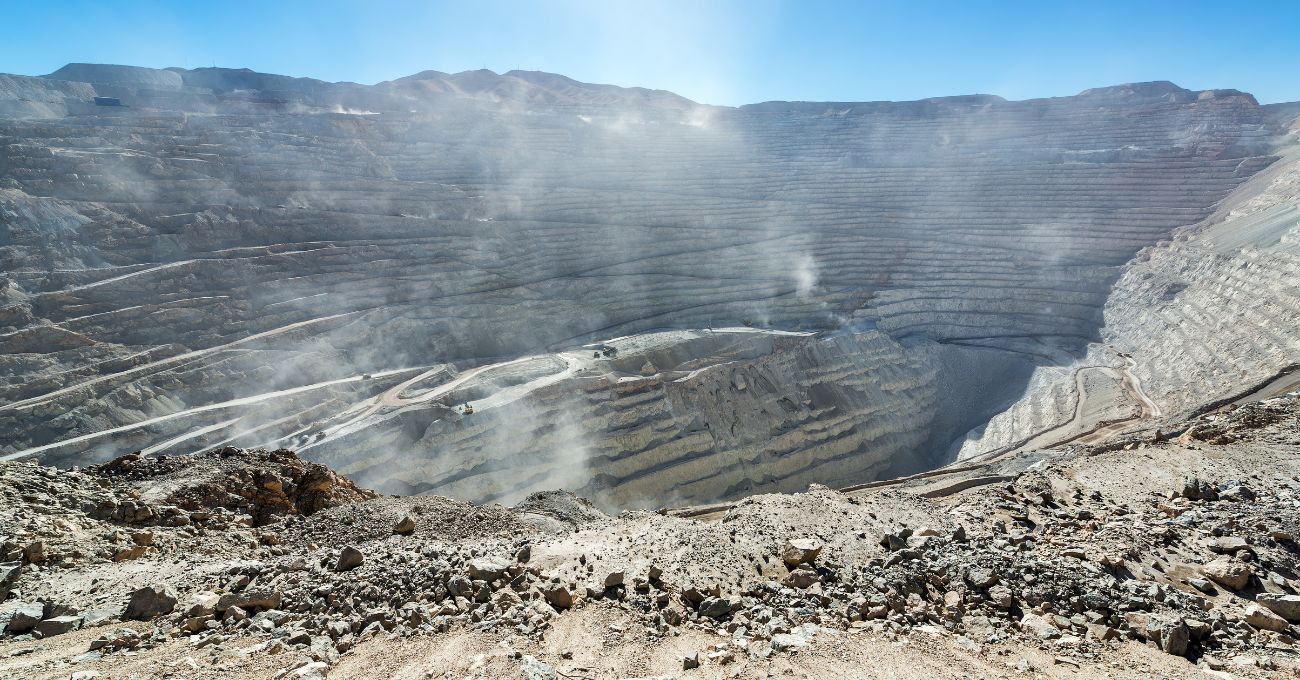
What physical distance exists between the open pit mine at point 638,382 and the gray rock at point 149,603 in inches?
1.8

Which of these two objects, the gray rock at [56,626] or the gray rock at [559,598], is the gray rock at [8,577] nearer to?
the gray rock at [56,626]

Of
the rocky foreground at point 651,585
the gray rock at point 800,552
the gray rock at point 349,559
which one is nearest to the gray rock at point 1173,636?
the rocky foreground at point 651,585

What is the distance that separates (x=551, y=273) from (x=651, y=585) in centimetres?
3075

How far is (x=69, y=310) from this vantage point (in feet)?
84.9

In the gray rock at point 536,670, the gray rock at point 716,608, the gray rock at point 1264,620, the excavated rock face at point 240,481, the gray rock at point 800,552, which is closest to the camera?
the gray rock at point 536,670

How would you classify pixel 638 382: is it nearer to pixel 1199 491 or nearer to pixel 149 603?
pixel 1199 491

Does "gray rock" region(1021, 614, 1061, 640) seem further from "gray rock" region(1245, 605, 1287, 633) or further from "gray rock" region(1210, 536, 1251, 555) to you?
"gray rock" region(1210, 536, 1251, 555)

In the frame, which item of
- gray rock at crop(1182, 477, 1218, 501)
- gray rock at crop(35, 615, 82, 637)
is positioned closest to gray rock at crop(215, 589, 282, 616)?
gray rock at crop(35, 615, 82, 637)

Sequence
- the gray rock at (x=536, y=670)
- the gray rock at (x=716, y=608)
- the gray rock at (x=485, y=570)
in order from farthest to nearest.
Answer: the gray rock at (x=485, y=570), the gray rock at (x=716, y=608), the gray rock at (x=536, y=670)

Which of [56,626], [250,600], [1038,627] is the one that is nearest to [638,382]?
[250,600]

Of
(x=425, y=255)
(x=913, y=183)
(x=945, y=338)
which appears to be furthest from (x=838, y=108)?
(x=425, y=255)

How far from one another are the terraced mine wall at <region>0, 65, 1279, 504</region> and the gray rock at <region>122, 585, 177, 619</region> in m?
15.2

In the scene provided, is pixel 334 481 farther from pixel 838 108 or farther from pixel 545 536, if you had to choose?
pixel 838 108

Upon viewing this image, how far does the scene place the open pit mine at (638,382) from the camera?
5852 millimetres
